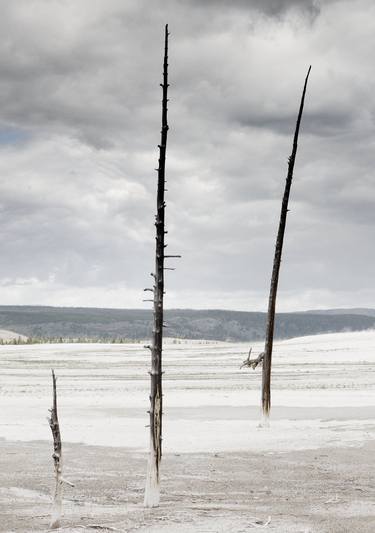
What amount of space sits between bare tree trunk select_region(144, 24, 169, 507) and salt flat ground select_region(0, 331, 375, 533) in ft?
1.36

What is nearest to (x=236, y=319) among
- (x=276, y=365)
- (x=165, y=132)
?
(x=276, y=365)

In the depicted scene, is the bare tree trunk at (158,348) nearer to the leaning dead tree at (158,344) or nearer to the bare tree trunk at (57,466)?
the leaning dead tree at (158,344)

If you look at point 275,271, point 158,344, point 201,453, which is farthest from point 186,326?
point 158,344

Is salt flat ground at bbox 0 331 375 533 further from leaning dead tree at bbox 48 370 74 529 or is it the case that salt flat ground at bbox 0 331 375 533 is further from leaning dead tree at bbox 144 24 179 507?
leaning dead tree at bbox 144 24 179 507

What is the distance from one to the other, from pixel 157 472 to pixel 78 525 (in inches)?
56.6


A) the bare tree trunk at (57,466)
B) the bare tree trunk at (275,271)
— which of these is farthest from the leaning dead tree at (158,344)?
the bare tree trunk at (275,271)

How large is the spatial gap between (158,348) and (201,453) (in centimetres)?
522

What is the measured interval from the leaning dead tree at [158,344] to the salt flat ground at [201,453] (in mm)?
436

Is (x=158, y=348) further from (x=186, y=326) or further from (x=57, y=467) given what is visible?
(x=186, y=326)

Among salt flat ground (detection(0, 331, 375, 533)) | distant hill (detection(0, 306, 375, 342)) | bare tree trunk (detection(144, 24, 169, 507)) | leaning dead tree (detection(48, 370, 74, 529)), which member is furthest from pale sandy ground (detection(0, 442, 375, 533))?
distant hill (detection(0, 306, 375, 342))

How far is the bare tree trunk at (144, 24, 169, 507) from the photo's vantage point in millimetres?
10953

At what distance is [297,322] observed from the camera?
652 feet

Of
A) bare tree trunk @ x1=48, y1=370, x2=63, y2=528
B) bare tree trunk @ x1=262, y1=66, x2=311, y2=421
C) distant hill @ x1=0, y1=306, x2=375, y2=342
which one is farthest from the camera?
distant hill @ x1=0, y1=306, x2=375, y2=342

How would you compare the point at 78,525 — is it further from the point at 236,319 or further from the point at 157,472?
the point at 236,319
